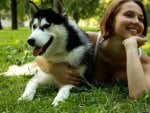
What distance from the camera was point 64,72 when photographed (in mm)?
4617

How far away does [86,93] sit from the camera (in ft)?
14.1

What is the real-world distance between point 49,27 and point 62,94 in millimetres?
806

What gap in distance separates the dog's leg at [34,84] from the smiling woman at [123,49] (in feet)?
0.51

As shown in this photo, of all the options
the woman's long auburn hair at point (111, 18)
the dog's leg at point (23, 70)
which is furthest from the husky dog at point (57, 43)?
the dog's leg at point (23, 70)

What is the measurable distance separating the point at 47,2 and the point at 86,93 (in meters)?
26.9

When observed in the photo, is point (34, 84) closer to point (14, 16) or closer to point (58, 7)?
point (58, 7)

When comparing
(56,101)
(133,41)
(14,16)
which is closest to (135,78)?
(133,41)

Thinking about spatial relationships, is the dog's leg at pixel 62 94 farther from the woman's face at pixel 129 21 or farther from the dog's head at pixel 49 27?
the woman's face at pixel 129 21

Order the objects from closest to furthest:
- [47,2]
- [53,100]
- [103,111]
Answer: [103,111] → [53,100] → [47,2]

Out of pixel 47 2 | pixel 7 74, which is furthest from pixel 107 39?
pixel 47 2

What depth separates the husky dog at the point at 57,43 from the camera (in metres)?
4.45

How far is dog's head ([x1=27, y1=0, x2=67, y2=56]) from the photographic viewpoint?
174 inches

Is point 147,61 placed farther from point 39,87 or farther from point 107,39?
point 39,87

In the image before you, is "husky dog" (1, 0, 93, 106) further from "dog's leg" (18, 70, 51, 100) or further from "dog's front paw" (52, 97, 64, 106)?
"dog's front paw" (52, 97, 64, 106)
